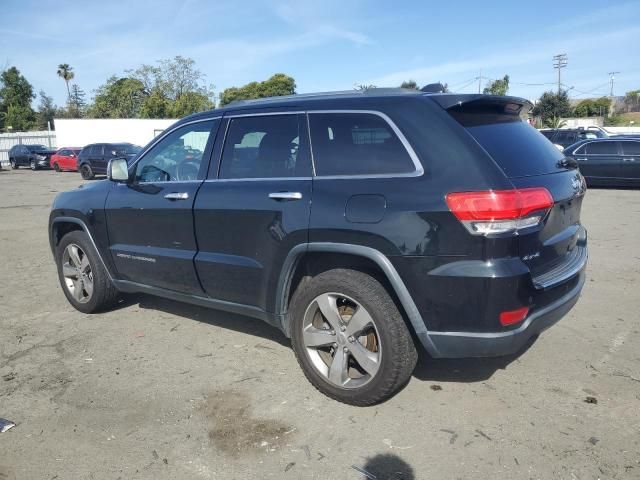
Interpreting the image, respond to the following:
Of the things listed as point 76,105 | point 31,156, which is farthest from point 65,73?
Answer: point 31,156

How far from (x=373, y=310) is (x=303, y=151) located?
3.87 ft

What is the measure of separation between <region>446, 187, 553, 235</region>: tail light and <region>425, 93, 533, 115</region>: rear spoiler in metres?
0.62

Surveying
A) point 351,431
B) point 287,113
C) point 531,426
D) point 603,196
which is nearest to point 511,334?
point 531,426

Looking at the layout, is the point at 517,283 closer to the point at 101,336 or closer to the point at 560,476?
the point at 560,476

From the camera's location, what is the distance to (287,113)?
12.4 feet

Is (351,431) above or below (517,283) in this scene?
below

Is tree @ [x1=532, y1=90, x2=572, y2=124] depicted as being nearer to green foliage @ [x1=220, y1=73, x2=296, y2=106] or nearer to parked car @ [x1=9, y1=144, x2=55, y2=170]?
green foliage @ [x1=220, y1=73, x2=296, y2=106]

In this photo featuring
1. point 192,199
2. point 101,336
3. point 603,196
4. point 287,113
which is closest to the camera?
point 287,113

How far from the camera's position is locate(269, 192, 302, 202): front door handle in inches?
137

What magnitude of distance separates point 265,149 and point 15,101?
70244mm

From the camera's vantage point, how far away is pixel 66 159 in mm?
29391

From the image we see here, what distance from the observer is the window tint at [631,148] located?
49.3ft

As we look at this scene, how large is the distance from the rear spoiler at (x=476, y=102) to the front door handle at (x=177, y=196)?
2.02 metres

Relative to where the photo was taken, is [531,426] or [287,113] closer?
[531,426]
